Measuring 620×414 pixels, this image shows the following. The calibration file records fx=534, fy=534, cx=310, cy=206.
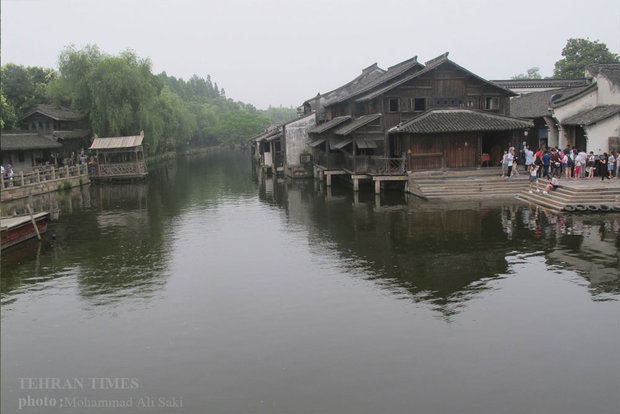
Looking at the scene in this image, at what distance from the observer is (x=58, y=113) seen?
48.0 meters

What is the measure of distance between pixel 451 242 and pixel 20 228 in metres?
16.7

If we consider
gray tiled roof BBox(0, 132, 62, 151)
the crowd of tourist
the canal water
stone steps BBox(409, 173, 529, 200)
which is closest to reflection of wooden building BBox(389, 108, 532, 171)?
stone steps BBox(409, 173, 529, 200)

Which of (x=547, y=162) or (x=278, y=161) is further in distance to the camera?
(x=278, y=161)

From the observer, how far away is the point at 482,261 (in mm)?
16844

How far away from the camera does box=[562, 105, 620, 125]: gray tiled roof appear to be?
29328 millimetres

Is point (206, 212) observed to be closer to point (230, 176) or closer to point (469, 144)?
point (469, 144)

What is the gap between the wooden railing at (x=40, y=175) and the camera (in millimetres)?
35281

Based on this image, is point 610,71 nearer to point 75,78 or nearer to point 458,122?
point 458,122

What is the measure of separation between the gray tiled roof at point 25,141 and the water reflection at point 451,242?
2305cm

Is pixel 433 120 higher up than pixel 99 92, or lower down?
lower down

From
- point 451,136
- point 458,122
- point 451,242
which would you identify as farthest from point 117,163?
point 451,242

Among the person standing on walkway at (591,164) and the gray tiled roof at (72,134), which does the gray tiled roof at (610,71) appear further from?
the gray tiled roof at (72,134)

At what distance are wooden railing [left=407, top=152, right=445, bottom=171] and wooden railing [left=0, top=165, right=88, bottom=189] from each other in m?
25.0

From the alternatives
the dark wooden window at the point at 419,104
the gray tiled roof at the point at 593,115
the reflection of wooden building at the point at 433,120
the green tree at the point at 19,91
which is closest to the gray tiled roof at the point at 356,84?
the reflection of wooden building at the point at 433,120
